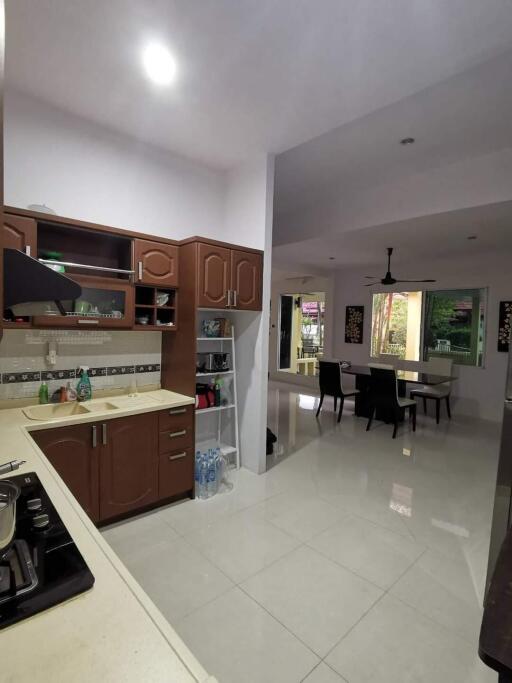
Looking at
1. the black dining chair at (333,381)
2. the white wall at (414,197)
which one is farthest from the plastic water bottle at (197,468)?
the white wall at (414,197)

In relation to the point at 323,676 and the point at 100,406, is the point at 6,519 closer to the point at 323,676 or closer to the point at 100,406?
the point at 323,676

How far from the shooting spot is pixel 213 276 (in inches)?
110

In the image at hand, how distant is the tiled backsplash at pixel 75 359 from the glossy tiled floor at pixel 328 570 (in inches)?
43.4

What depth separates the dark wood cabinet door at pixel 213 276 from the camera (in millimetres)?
2734

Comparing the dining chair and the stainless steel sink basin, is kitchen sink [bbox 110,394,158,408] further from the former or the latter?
the dining chair

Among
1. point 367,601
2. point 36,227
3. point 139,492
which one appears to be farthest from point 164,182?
point 367,601

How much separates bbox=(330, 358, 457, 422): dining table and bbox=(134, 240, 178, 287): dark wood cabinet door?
3134 millimetres

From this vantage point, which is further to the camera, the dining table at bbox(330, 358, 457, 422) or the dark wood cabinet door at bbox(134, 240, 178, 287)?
the dining table at bbox(330, 358, 457, 422)

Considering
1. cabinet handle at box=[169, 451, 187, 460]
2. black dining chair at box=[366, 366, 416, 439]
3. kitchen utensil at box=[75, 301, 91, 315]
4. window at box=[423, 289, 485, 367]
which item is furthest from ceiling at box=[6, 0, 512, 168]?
window at box=[423, 289, 485, 367]

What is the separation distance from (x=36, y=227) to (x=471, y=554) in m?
3.43

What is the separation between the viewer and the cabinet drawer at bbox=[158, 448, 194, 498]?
258 cm

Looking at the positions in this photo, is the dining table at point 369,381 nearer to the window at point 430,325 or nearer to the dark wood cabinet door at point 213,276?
the window at point 430,325

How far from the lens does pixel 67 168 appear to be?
8.21 ft

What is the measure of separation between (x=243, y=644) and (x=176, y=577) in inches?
21.7
